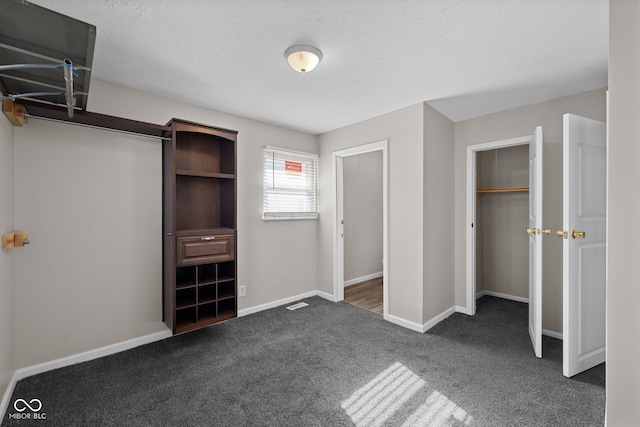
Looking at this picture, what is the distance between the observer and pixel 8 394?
6.25 feet

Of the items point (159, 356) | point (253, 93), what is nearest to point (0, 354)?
point (159, 356)

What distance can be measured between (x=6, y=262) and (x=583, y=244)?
424 cm

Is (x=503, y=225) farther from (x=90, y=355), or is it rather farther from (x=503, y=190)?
(x=90, y=355)

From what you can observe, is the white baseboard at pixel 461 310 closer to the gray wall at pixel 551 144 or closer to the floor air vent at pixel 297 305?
the gray wall at pixel 551 144

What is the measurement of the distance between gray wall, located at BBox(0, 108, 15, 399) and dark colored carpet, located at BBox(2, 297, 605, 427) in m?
0.28

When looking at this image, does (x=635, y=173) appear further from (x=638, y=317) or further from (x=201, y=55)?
(x=201, y=55)

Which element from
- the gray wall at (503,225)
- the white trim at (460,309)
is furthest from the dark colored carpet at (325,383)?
the gray wall at (503,225)

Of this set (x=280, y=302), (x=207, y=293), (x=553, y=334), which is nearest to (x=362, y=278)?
(x=280, y=302)

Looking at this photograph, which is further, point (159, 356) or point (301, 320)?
point (301, 320)

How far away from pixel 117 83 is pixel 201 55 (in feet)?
3.37

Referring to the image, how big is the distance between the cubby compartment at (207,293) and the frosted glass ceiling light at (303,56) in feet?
7.17

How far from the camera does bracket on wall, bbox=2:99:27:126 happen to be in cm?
183

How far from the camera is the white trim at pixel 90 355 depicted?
2173mm

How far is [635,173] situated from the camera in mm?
959
